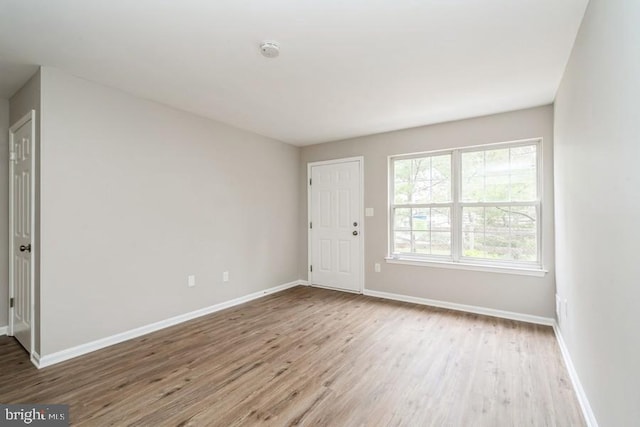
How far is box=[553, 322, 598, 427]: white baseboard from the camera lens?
175cm

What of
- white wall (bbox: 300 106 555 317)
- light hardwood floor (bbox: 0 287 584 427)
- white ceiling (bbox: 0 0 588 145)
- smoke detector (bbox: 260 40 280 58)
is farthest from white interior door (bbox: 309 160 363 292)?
smoke detector (bbox: 260 40 280 58)

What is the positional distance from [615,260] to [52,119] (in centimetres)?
389

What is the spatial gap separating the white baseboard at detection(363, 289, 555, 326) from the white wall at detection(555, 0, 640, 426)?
1104 mm

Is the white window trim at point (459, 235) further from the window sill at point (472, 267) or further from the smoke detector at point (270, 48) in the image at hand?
the smoke detector at point (270, 48)

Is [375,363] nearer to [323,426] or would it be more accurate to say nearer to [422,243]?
[323,426]

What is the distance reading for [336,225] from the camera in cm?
489

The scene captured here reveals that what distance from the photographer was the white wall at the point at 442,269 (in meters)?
3.33

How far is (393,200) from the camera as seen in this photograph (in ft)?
14.6

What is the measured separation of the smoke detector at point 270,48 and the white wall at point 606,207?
183cm

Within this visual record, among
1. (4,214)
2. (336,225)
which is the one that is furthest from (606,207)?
(4,214)

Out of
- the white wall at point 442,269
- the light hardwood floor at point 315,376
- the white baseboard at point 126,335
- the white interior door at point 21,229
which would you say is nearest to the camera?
the light hardwood floor at point 315,376

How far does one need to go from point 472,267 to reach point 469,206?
2.53ft

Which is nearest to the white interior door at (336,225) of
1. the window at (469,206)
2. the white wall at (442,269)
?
the white wall at (442,269)

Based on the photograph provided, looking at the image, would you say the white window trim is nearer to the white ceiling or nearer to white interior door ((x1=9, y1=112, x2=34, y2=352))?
the white ceiling
